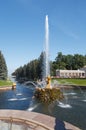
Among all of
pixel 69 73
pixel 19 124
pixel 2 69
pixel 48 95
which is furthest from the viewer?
pixel 69 73

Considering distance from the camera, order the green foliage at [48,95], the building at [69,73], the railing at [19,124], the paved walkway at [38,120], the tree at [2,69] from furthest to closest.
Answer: the building at [69,73]
the tree at [2,69]
the green foliage at [48,95]
the paved walkway at [38,120]
the railing at [19,124]

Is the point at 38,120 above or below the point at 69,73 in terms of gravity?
below

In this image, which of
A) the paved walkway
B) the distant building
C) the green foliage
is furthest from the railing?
the distant building

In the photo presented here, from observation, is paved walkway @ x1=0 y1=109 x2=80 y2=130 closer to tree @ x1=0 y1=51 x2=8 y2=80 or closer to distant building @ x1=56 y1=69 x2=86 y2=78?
tree @ x1=0 y1=51 x2=8 y2=80

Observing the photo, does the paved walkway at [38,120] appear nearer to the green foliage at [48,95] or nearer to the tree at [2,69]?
the green foliage at [48,95]

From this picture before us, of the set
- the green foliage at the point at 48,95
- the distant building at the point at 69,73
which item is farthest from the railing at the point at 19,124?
the distant building at the point at 69,73

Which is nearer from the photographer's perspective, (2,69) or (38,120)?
(38,120)

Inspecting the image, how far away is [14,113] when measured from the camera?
50.7ft

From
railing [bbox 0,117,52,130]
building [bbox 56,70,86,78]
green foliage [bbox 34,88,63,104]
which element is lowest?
railing [bbox 0,117,52,130]

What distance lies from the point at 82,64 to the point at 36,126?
120900 millimetres

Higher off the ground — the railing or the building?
the building

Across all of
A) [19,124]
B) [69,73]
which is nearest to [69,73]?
→ [69,73]

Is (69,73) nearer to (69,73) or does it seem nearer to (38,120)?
(69,73)

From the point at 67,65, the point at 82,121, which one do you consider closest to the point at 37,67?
the point at 67,65
